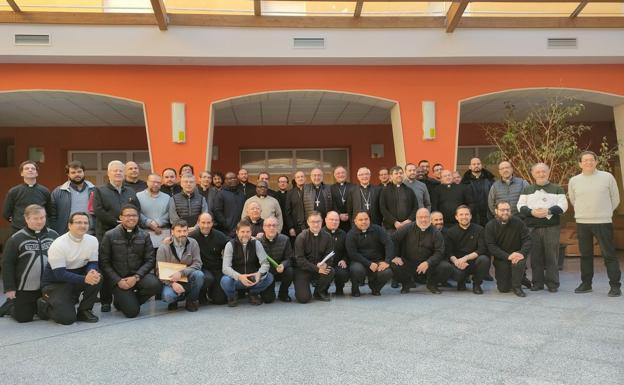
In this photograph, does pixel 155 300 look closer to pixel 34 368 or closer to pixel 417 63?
pixel 34 368

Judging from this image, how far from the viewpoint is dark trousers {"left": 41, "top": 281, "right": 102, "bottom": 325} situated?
3797 millimetres

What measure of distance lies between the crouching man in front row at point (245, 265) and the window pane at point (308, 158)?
6.51 metres

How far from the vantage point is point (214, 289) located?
14.8ft

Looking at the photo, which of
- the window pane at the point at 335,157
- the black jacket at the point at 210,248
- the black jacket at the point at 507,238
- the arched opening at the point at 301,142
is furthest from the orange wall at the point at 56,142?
the black jacket at the point at 507,238

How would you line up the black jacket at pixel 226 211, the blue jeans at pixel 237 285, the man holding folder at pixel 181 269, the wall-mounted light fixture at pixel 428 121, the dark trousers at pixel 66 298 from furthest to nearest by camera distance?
the wall-mounted light fixture at pixel 428 121 < the black jacket at pixel 226 211 < the blue jeans at pixel 237 285 < the man holding folder at pixel 181 269 < the dark trousers at pixel 66 298

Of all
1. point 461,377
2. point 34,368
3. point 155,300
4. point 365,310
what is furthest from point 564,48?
point 34,368

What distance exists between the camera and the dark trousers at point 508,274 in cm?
467

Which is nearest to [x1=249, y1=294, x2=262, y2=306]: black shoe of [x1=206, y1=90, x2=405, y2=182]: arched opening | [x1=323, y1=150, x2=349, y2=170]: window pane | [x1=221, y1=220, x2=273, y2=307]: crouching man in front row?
[x1=221, y1=220, x2=273, y2=307]: crouching man in front row

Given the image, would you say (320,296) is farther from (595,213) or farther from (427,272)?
(595,213)

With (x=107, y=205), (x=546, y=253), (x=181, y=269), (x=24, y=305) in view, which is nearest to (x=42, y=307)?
(x=24, y=305)

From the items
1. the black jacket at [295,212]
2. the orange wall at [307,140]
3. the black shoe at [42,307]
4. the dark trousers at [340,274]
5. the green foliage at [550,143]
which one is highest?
the orange wall at [307,140]

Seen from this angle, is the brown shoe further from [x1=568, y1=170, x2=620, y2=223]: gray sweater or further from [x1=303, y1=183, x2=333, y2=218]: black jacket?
[x1=568, y1=170, x2=620, y2=223]: gray sweater

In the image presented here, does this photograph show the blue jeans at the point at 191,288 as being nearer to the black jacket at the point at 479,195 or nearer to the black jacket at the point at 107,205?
the black jacket at the point at 107,205

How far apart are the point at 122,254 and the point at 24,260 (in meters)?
0.80
